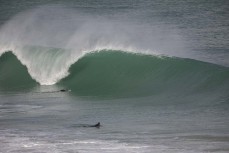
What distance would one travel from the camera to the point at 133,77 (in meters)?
27.4

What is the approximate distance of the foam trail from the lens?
3169cm

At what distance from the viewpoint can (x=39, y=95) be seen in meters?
25.8

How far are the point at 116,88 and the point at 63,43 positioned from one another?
491 inches

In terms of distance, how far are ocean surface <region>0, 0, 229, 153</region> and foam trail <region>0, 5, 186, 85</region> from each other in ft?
0.20

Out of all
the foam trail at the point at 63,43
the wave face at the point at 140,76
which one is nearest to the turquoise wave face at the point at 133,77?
the wave face at the point at 140,76

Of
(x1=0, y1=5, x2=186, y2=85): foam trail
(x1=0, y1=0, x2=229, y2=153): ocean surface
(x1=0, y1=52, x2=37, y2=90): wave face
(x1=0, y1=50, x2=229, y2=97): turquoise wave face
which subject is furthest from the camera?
(x1=0, y1=5, x2=186, y2=85): foam trail

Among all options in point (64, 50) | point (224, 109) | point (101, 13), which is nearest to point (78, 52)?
point (64, 50)

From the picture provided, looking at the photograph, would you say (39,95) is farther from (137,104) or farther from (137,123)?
(137,123)

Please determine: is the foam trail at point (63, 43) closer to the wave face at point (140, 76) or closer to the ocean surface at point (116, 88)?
the ocean surface at point (116, 88)

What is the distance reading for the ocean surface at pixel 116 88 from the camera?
16.1m

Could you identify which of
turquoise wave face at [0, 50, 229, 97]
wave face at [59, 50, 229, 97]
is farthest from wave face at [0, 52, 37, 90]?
wave face at [59, 50, 229, 97]

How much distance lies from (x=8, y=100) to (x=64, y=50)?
356 inches

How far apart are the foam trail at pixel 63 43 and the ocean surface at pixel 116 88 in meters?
0.06

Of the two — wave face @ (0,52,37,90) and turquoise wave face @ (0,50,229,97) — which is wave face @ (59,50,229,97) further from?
wave face @ (0,52,37,90)
